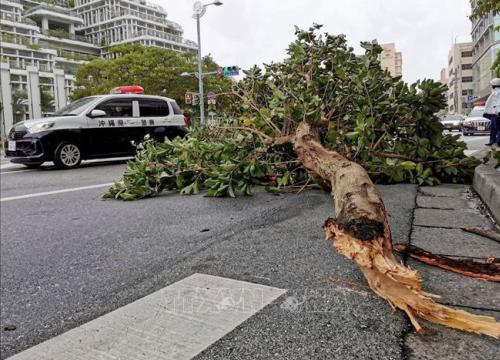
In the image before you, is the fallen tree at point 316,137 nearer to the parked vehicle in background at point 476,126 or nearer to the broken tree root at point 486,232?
the broken tree root at point 486,232

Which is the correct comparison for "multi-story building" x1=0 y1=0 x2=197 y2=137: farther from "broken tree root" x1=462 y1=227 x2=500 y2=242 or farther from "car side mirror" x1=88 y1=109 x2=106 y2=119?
"broken tree root" x1=462 y1=227 x2=500 y2=242

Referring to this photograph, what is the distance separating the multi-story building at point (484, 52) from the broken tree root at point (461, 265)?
59.1m

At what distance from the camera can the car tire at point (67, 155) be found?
8.88m

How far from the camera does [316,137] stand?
3795mm

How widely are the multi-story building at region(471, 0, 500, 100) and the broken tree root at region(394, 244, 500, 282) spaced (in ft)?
194

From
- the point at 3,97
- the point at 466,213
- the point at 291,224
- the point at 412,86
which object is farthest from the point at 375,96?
the point at 3,97

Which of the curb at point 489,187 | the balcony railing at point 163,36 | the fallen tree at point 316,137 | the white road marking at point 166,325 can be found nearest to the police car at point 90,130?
the fallen tree at point 316,137

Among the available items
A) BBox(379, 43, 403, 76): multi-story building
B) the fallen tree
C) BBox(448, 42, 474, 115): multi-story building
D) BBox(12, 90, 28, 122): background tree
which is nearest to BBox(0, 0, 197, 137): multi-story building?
BBox(12, 90, 28, 122): background tree

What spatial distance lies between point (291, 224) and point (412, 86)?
2.12m

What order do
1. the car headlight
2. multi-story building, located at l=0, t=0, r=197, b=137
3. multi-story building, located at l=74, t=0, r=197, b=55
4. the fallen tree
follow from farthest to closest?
multi-story building, located at l=74, t=0, r=197, b=55
multi-story building, located at l=0, t=0, r=197, b=137
the car headlight
the fallen tree

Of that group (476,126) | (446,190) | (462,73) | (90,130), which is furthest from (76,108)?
(462,73)

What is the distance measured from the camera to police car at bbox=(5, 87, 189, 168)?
877 cm

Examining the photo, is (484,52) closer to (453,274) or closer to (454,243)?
(454,243)

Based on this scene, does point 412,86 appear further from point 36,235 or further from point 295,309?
point 36,235
